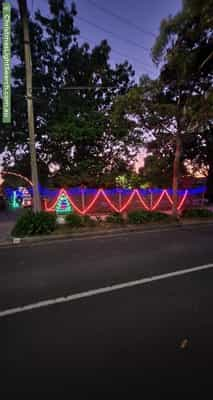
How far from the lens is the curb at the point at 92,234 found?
8616 mm

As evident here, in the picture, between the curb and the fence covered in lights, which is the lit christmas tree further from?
the curb

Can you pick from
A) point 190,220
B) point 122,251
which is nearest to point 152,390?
point 122,251

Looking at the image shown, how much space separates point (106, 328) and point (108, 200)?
13.8m

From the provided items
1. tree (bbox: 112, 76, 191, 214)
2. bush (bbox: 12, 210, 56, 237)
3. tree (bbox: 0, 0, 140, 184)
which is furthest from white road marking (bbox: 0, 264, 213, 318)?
tree (bbox: 0, 0, 140, 184)

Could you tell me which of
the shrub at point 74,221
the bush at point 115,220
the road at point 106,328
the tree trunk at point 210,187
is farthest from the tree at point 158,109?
the tree trunk at point 210,187

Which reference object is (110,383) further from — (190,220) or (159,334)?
(190,220)

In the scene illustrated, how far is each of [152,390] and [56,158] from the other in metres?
21.9

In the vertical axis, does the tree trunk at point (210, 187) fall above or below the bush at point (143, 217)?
above

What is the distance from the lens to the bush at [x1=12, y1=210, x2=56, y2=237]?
362 inches

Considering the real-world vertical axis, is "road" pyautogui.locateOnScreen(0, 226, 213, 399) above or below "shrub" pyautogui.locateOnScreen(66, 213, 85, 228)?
below

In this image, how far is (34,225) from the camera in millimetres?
9312

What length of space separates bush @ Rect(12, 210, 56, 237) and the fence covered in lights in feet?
20.7

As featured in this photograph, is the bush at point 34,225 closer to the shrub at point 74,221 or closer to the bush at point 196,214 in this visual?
the shrub at point 74,221

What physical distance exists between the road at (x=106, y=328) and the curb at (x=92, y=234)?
92.9 inches
